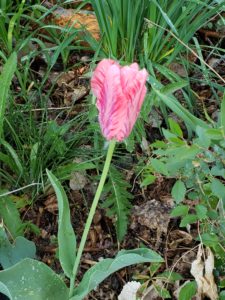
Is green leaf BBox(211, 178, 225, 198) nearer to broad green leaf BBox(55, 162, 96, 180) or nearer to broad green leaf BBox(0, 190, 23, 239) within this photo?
broad green leaf BBox(55, 162, 96, 180)

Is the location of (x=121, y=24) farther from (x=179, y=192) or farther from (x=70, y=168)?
(x=179, y=192)

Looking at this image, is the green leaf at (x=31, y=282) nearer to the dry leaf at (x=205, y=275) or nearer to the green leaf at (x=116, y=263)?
the green leaf at (x=116, y=263)

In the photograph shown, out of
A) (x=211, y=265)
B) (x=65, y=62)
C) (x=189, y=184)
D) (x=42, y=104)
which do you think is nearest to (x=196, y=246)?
(x=211, y=265)

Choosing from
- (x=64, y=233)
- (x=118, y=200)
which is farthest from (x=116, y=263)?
(x=118, y=200)

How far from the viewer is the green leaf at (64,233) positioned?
1266 millimetres

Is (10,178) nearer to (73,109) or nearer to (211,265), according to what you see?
(73,109)

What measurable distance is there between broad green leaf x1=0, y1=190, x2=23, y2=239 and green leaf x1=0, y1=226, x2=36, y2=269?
118 millimetres

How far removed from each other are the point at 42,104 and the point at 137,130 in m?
0.30

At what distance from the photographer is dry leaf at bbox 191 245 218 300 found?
5.07ft

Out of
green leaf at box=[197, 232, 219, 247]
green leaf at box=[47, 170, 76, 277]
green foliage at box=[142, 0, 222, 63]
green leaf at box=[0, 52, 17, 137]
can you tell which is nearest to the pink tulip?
green leaf at box=[47, 170, 76, 277]

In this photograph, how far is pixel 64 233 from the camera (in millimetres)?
1306

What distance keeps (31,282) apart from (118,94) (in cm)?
47

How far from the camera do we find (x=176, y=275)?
163cm

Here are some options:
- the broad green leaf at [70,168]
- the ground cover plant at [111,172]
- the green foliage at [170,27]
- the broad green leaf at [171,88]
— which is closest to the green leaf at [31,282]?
the ground cover plant at [111,172]
